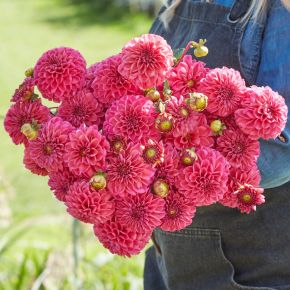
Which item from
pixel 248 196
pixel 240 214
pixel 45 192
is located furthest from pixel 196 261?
pixel 45 192

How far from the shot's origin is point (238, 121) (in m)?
1.13

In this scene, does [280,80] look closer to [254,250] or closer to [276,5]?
[276,5]

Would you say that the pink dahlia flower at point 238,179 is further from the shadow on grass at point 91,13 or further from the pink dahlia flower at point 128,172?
the shadow on grass at point 91,13

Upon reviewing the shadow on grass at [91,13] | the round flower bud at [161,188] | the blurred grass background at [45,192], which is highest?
the round flower bud at [161,188]

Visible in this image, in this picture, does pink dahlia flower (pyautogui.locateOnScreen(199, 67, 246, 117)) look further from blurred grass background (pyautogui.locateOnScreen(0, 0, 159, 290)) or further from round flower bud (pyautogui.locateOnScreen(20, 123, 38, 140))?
blurred grass background (pyautogui.locateOnScreen(0, 0, 159, 290))

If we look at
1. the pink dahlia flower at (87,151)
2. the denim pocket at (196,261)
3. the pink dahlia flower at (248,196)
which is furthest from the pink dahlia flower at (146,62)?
the denim pocket at (196,261)

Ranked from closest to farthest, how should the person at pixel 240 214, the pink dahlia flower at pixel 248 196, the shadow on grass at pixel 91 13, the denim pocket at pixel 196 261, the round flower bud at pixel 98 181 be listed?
the round flower bud at pixel 98 181
the pink dahlia flower at pixel 248 196
the person at pixel 240 214
the denim pocket at pixel 196 261
the shadow on grass at pixel 91 13

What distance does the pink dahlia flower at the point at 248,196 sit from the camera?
1173 millimetres

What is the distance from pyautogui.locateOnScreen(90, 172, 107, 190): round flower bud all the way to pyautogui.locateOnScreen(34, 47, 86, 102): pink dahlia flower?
6.6 inches

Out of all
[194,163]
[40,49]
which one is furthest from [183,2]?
[40,49]

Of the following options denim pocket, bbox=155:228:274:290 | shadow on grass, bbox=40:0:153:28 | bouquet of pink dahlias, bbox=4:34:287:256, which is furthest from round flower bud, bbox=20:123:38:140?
shadow on grass, bbox=40:0:153:28

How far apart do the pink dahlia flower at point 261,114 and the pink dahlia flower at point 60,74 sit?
0.86 feet

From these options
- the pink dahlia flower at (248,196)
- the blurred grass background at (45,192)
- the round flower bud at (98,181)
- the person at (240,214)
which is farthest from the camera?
the blurred grass background at (45,192)

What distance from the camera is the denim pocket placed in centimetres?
142
